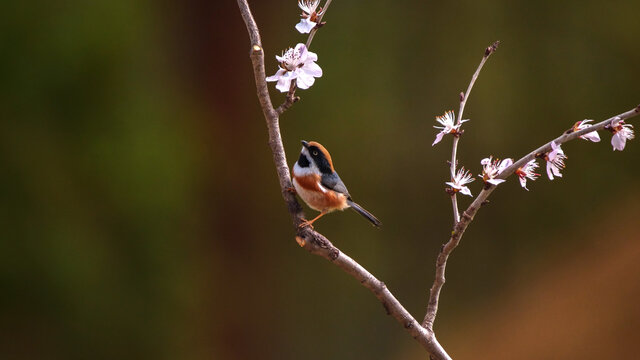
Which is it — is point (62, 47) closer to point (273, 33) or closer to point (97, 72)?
point (97, 72)

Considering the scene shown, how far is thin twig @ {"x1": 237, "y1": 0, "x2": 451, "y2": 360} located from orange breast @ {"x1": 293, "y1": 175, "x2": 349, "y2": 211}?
12cm

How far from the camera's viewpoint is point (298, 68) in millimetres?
1262

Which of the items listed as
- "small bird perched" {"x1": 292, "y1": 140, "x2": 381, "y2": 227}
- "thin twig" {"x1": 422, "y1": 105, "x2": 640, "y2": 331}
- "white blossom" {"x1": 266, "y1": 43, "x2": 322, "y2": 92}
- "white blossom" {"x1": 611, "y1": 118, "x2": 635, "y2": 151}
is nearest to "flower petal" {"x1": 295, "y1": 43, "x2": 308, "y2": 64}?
"white blossom" {"x1": 266, "y1": 43, "x2": 322, "y2": 92}

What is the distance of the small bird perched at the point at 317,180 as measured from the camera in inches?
58.2

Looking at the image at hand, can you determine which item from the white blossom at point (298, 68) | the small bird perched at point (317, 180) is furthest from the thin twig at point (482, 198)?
the white blossom at point (298, 68)

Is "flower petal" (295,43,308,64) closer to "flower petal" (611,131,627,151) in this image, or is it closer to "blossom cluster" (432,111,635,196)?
"blossom cluster" (432,111,635,196)

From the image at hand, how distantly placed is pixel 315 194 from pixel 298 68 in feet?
1.19

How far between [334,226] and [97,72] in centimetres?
121

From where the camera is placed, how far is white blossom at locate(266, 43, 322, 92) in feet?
4.08

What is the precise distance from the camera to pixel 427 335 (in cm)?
133

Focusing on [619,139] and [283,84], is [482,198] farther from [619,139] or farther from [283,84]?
[283,84]

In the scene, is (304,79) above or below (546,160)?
above

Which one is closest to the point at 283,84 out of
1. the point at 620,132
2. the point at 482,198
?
the point at 482,198

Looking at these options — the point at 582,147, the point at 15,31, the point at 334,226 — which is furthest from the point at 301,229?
the point at 582,147
